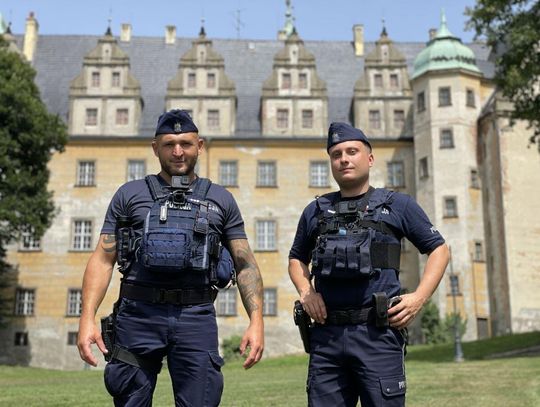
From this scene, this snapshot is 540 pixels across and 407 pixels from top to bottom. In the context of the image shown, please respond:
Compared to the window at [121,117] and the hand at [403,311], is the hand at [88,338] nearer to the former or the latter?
the hand at [403,311]

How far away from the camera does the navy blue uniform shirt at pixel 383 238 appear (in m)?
3.97

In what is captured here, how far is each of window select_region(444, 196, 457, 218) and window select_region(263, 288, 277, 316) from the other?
30.0 feet

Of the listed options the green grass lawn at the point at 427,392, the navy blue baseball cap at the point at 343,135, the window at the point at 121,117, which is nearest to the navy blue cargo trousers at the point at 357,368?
the navy blue baseball cap at the point at 343,135

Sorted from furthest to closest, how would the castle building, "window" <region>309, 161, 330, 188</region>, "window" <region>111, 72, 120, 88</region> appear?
"window" <region>111, 72, 120, 88</region> → "window" <region>309, 161, 330, 188</region> → the castle building

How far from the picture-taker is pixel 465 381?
39.0 feet

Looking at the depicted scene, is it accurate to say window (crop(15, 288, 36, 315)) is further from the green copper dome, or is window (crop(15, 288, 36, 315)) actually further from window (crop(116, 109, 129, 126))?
the green copper dome

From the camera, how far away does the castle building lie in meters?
30.7

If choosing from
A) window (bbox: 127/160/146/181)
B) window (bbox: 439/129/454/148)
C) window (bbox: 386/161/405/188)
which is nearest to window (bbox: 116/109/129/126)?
window (bbox: 127/160/146/181)

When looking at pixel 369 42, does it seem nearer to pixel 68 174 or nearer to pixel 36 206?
pixel 68 174

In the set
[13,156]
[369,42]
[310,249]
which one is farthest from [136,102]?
[310,249]

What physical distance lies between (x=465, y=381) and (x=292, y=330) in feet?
64.9

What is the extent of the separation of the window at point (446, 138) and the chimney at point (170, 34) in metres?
17.7

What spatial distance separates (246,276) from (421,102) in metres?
30.8

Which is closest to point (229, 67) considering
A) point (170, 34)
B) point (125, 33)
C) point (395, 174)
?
point (170, 34)
